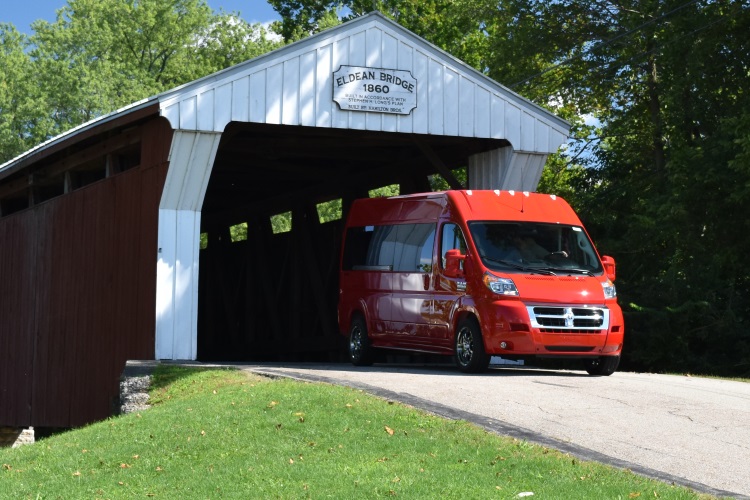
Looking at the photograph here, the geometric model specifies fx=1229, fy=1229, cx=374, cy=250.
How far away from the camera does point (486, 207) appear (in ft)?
52.1

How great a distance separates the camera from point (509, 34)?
33125 millimetres

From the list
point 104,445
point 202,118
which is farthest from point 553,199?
point 104,445

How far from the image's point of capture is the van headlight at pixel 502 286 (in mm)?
14766

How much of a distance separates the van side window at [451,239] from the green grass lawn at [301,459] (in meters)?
4.25

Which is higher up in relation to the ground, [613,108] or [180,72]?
[180,72]

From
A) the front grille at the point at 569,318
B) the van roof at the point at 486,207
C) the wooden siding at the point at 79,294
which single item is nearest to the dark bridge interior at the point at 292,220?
the wooden siding at the point at 79,294

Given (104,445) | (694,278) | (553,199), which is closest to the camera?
(104,445)

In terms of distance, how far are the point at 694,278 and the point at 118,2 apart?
4458 centimetres

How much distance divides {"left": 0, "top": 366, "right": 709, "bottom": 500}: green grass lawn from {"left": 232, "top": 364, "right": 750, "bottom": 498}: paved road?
0.42 metres

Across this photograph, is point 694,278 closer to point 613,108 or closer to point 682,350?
point 682,350

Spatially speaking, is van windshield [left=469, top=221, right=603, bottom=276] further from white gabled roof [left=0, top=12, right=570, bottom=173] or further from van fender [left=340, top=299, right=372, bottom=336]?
white gabled roof [left=0, top=12, right=570, bottom=173]

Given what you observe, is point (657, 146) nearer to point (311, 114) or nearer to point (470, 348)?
point (311, 114)

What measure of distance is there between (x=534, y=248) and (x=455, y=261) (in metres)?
1.14

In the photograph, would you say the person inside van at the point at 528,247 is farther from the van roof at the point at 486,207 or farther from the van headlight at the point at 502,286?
the van headlight at the point at 502,286
